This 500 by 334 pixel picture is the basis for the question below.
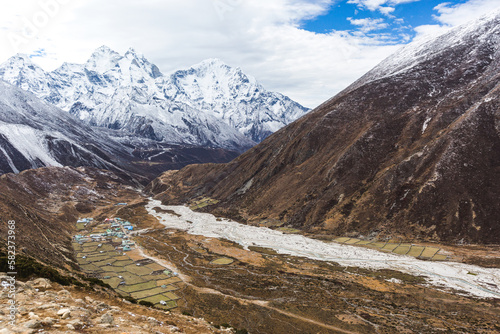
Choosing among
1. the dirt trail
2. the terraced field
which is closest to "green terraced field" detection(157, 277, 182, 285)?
the dirt trail

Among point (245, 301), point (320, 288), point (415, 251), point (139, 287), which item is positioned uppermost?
point (415, 251)

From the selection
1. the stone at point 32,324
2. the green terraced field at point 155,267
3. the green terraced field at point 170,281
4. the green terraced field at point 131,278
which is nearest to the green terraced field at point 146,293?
the green terraced field at point 170,281

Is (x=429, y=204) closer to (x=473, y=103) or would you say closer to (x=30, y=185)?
(x=473, y=103)

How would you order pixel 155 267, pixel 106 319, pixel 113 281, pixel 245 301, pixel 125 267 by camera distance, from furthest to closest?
pixel 155 267 → pixel 125 267 → pixel 113 281 → pixel 245 301 → pixel 106 319

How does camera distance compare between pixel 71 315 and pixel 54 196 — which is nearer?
pixel 71 315

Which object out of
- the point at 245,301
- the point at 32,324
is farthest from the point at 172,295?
the point at 32,324

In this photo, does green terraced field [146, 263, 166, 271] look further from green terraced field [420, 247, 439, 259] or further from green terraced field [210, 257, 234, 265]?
green terraced field [420, 247, 439, 259]

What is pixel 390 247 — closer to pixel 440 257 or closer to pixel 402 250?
pixel 402 250

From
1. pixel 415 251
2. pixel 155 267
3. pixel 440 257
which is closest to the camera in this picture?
pixel 155 267
